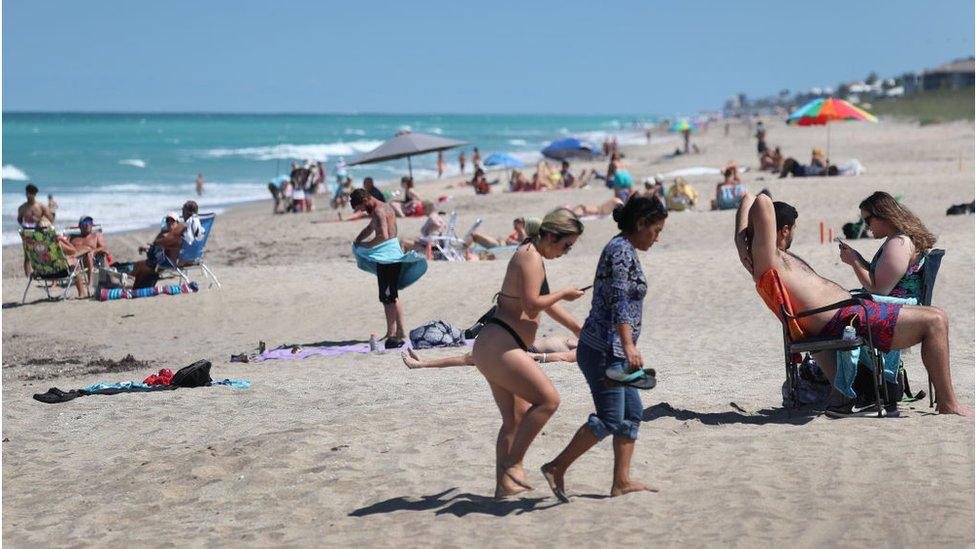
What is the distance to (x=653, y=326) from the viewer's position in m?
10.3

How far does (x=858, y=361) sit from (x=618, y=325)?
210 cm

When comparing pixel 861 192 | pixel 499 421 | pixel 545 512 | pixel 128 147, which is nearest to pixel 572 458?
pixel 545 512

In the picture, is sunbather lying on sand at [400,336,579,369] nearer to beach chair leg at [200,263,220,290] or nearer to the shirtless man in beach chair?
the shirtless man in beach chair

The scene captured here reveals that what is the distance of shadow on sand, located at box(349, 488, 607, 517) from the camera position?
5086 mm

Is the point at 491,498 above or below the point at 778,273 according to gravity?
below

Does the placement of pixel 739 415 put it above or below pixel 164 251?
below

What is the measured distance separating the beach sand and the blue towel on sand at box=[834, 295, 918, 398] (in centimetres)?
20

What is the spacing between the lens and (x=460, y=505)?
17.1 ft

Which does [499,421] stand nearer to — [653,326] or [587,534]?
[587,534]

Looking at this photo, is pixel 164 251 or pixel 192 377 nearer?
pixel 192 377

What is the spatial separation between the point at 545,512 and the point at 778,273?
1.85 metres

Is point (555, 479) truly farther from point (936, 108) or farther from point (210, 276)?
point (936, 108)

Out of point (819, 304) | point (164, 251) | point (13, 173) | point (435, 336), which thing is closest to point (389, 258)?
Result: point (435, 336)

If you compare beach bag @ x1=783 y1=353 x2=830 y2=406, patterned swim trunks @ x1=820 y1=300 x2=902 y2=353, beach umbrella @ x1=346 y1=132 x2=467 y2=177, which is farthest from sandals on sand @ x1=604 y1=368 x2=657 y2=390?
beach umbrella @ x1=346 y1=132 x2=467 y2=177
